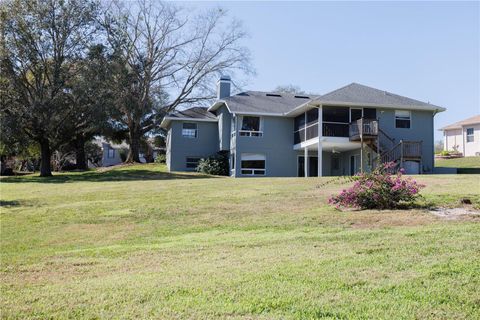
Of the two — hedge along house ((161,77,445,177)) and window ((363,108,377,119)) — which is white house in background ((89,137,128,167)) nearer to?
hedge along house ((161,77,445,177))

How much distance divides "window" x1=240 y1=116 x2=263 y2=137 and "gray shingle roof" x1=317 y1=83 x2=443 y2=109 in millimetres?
5029

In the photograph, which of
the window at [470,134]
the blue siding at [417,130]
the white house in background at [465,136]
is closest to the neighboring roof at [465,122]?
the white house in background at [465,136]

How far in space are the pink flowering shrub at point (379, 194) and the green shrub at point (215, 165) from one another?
19.8 m

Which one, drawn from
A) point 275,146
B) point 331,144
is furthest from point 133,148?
point 331,144

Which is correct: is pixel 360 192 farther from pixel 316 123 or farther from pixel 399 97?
pixel 399 97

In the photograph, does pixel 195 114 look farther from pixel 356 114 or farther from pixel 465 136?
pixel 465 136

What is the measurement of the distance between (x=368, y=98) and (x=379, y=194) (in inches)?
721

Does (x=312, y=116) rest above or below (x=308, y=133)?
above

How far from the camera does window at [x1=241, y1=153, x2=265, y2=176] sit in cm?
3005

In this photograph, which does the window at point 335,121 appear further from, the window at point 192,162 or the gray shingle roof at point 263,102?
the window at point 192,162

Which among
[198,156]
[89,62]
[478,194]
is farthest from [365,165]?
[89,62]

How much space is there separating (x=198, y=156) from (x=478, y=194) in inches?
928

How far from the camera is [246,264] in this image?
6344 mm

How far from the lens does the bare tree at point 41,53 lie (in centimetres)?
3000
